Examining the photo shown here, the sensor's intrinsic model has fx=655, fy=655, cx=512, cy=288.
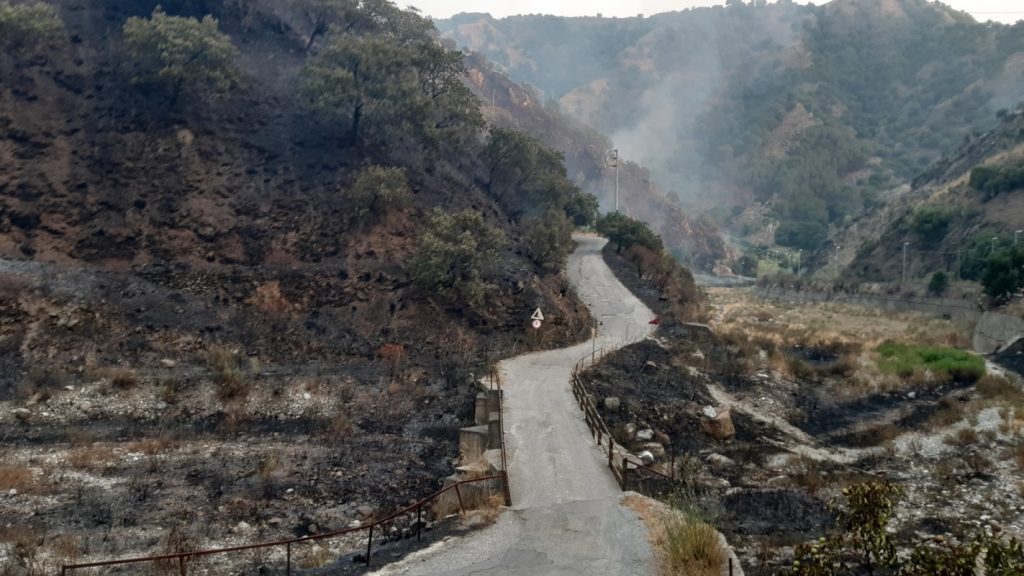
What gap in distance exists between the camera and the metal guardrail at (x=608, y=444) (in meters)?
Result: 14.1

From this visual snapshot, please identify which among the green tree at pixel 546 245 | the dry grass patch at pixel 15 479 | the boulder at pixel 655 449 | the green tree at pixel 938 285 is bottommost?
the dry grass patch at pixel 15 479

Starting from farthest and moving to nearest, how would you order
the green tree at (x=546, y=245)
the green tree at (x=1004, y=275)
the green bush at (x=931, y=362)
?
the green tree at (x=546, y=245) < the green tree at (x=1004, y=275) < the green bush at (x=931, y=362)

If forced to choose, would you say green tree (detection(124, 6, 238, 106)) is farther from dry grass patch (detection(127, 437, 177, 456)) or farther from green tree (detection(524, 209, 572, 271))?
dry grass patch (detection(127, 437, 177, 456))

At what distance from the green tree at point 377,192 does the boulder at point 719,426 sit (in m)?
20.3

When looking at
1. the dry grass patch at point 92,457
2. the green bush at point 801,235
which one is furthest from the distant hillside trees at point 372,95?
the green bush at point 801,235

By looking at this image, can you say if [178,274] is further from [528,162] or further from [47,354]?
[528,162]

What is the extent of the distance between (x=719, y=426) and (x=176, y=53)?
33.3m

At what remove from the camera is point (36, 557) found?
12.6 m

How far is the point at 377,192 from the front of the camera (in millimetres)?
34406

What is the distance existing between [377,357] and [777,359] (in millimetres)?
18936

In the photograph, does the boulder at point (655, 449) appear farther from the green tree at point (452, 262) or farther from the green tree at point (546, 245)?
the green tree at point (546, 245)

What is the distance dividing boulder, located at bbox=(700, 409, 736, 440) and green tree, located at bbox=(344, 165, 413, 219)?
20295mm

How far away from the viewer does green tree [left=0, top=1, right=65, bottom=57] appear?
35031mm

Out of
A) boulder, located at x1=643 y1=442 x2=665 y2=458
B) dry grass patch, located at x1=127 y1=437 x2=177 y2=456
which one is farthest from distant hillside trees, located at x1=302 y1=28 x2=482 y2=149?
boulder, located at x1=643 y1=442 x2=665 y2=458
